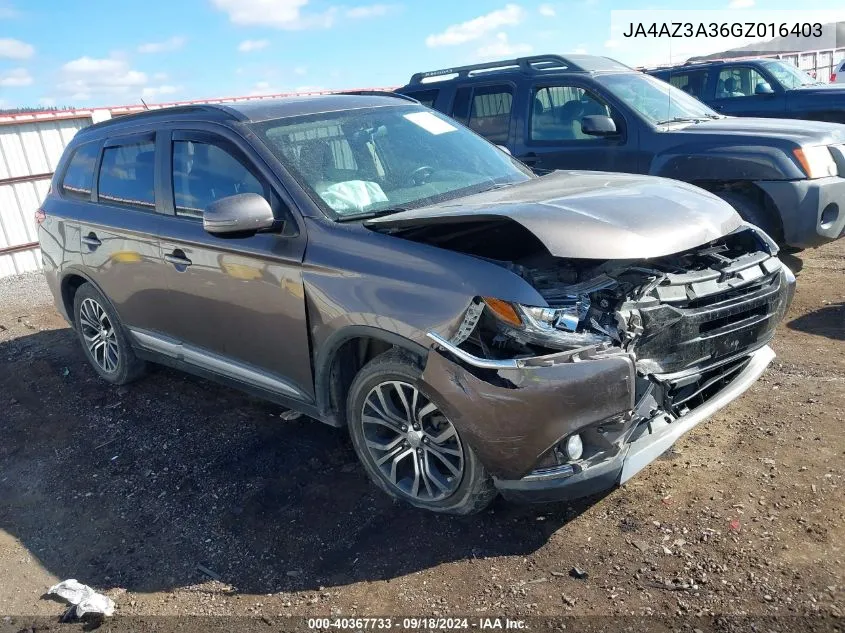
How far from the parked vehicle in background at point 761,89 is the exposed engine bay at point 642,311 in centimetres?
838

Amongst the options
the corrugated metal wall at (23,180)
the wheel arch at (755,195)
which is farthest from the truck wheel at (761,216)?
the corrugated metal wall at (23,180)

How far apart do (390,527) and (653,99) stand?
5466mm

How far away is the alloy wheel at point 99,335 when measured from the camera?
539cm

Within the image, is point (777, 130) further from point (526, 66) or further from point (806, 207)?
point (526, 66)

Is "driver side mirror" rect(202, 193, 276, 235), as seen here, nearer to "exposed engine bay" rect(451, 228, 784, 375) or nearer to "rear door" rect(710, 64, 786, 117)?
"exposed engine bay" rect(451, 228, 784, 375)

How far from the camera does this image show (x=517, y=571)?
118 inches

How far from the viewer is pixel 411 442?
337 centimetres

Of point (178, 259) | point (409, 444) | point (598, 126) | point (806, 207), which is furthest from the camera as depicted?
point (598, 126)

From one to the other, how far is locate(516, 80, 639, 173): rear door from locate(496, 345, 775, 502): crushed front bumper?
416cm

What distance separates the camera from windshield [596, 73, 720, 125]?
22.6 feet

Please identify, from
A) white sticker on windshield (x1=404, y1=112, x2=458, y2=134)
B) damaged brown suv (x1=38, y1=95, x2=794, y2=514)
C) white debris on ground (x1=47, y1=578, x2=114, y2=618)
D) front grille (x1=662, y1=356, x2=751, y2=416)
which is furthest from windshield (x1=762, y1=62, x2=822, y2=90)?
white debris on ground (x1=47, y1=578, x2=114, y2=618)

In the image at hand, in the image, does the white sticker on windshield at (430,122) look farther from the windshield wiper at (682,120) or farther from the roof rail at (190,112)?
the windshield wiper at (682,120)

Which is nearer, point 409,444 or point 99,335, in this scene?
point 409,444

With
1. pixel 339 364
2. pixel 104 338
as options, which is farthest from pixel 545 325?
pixel 104 338
